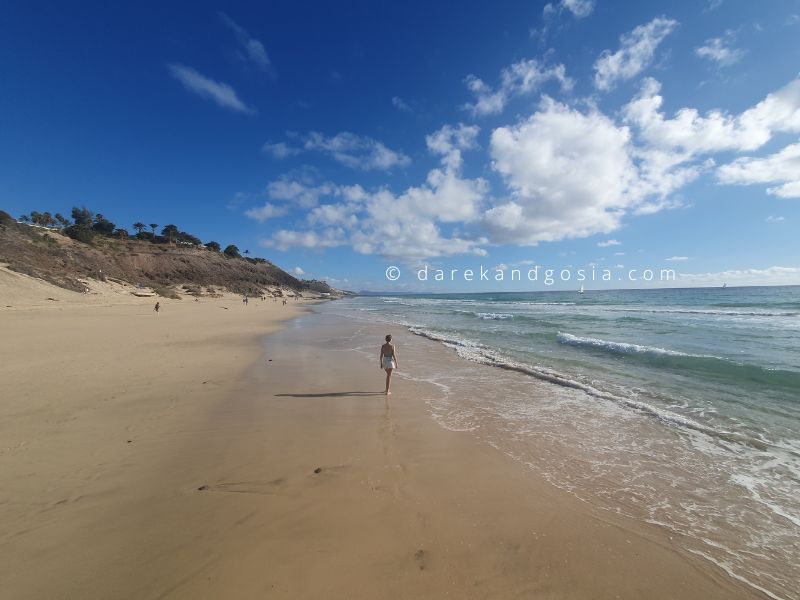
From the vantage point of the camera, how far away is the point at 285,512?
13.0 feet

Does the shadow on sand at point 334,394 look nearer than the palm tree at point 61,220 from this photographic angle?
Yes

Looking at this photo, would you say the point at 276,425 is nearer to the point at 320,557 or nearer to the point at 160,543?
the point at 160,543

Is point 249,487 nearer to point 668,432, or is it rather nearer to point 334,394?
point 334,394

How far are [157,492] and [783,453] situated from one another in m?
10.1

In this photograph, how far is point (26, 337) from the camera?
13.9 metres

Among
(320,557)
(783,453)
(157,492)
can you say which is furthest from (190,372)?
(783,453)

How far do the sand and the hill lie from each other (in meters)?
37.3

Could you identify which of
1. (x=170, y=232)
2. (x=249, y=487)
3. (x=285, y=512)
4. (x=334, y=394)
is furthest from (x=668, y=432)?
(x=170, y=232)

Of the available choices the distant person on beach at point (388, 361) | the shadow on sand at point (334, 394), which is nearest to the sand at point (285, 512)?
the shadow on sand at point (334, 394)

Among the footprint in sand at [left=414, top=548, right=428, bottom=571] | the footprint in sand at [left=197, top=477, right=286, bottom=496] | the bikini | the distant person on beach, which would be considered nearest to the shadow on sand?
the distant person on beach

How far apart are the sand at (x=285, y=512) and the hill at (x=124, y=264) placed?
37279 millimetres

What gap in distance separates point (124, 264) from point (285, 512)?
65.0 metres

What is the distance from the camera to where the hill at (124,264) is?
33.9m

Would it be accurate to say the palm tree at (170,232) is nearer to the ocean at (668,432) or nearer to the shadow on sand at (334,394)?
the ocean at (668,432)
